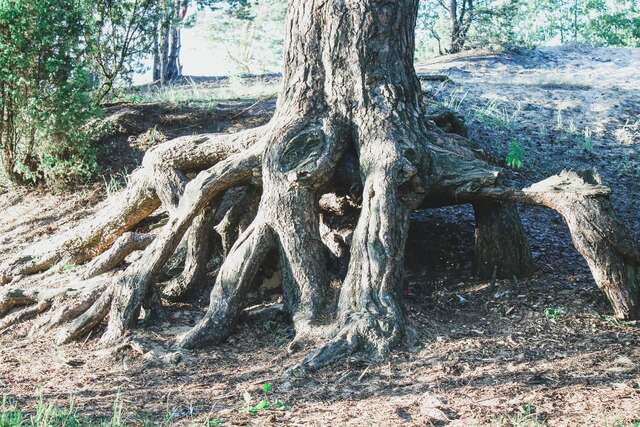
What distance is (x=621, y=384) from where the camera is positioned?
427 centimetres

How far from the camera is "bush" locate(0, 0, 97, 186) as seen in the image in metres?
7.98

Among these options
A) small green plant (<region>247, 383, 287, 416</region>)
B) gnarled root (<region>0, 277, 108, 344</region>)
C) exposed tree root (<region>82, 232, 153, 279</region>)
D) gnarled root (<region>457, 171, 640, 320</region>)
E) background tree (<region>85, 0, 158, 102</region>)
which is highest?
background tree (<region>85, 0, 158, 102</region>)

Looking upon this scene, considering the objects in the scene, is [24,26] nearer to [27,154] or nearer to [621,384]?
[27,154]

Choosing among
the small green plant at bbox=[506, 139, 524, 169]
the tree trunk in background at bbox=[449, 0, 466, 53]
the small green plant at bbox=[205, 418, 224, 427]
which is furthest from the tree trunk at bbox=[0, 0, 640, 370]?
the tree trunk in background at bbox=[449, 0, 466, 53]

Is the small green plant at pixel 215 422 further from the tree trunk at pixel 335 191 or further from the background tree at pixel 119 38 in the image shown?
the background tree at pixel 119 38

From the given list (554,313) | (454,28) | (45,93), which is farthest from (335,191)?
(454,28)

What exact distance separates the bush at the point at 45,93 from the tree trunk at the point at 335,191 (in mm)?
2585

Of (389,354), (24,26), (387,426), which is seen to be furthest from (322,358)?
(24,26)

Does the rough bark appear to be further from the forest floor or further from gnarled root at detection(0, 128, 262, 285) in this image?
gnarled root at detection(0, 128, 262, 285)

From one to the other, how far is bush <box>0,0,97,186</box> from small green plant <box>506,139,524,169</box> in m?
4.96

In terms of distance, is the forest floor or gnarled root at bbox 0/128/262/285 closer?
the forest floor

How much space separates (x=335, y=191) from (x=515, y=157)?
9.33 ft

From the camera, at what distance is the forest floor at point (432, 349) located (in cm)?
408

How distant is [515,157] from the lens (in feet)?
27.1
